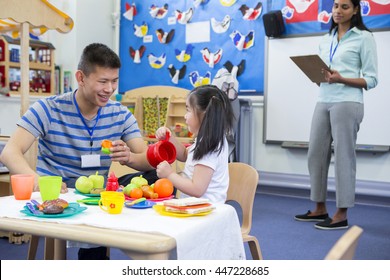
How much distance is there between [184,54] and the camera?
16.6 feet

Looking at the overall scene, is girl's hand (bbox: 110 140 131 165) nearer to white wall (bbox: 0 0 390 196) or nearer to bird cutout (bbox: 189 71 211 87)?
white wall (bbox: 0 0 390 196)

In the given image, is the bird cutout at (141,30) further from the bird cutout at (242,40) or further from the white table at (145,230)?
the white table at (145,230)

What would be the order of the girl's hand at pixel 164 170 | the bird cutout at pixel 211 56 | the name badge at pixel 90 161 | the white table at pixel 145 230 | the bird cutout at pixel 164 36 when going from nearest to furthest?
the white table at pixel 145 230
the girl's hand at pixel 164 170
the name badge at pixel 90 161
the bird cutout at pixel 211 56
the bird cutout at pixel 164 36

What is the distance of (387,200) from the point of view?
4.10 metres

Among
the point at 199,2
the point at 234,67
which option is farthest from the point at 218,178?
the point at 199,2

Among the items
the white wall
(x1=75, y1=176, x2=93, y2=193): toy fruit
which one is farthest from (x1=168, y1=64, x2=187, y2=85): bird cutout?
(x1=75, y1=176, x2=93, y2=193): toy fruit

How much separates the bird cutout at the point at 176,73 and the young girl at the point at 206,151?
3088 millimetres

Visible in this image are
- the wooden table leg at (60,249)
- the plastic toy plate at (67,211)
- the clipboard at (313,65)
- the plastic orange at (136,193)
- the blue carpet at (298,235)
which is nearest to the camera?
the plastic toy plate at (67,211)

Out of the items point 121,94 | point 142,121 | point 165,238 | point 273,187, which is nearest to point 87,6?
point 121,94

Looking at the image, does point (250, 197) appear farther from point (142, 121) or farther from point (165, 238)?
point (142, 121)

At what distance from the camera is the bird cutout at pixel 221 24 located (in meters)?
4.80

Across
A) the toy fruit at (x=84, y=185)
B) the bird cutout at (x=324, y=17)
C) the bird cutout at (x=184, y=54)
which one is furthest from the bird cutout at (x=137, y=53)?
the toy fruit at (x=84, y=185)

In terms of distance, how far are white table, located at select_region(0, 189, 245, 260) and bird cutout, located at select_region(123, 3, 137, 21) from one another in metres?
4.48
